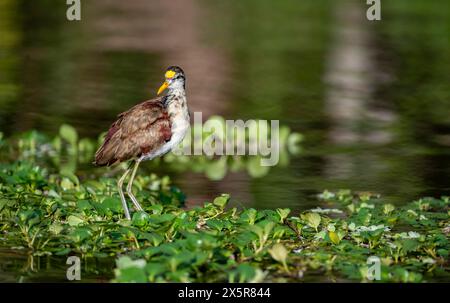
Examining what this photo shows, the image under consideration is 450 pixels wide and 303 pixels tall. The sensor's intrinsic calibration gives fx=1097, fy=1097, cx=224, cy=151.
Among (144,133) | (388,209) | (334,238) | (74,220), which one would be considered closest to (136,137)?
(144,133)

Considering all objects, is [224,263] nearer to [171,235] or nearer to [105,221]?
[171,235]

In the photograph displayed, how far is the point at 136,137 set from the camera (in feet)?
36.2

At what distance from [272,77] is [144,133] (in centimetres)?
1004

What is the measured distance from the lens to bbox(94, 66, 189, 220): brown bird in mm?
11031

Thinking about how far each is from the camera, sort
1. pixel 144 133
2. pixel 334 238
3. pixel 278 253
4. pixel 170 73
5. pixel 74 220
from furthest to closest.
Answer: pixel 170 73, pixel 144 133, pixel 74 220, pixel 334 238, pixel 278 253

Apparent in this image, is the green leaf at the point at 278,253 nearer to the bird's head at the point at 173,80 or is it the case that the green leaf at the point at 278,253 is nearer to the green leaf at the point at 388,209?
the green leaf at the point at 388,209

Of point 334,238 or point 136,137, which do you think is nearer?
point 334,238

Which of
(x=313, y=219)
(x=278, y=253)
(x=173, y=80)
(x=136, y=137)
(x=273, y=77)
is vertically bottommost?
(x=278, y=253)

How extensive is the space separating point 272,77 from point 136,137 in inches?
395

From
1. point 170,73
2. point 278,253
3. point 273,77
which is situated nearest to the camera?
point 278,253

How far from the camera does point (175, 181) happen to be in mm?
13570

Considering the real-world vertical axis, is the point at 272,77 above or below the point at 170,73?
above

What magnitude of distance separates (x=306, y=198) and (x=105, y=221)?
303 cm

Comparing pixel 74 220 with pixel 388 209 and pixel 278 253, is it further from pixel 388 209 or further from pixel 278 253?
pixel 388 209
